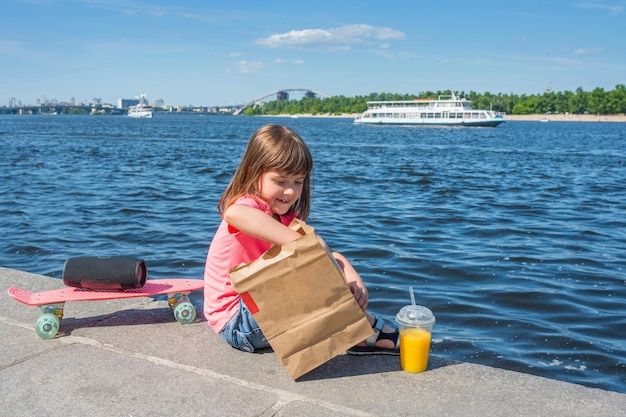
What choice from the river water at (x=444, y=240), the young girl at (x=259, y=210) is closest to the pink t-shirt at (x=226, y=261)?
the young girl at (x=259, y=210)

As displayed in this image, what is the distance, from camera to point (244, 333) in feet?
9.53

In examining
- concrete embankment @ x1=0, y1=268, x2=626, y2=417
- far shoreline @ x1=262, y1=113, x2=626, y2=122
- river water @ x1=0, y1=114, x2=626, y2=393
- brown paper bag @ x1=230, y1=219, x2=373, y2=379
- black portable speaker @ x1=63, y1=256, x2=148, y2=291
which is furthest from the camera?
far shoreline @ x1=262, y1=113, x2=626, y2=122

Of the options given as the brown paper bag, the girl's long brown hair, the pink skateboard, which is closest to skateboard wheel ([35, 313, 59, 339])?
the pink skateboard

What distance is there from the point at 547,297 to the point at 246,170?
4.06 m

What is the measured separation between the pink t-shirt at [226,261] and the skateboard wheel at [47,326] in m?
0.75

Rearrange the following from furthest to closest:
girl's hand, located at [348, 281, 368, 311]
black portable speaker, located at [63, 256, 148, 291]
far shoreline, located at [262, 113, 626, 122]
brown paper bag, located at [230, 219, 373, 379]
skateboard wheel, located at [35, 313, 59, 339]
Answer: far shoreline, located at [262, 113, 626, 122], black portable speaker, located at [63, 256, 148, 291], skateboard wheel, located at [35, 313, 59, 339], girl's hand, located at [348, 281, 368, 311], brown paper bag, located at [230, 219, 373, 379]

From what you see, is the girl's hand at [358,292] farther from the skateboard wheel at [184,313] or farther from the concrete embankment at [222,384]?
the skateboard wheel at [184,313]

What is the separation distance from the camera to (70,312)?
3.54 m

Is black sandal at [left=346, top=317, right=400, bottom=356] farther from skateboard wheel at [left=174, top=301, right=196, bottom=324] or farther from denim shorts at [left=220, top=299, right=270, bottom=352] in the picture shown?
skateboard wheel at [left=174, top=301, right=196, bottom=324]

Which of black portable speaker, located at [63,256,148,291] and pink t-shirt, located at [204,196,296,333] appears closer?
pink t-shirt, located at [204,196,296,333]

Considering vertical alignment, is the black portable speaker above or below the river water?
above

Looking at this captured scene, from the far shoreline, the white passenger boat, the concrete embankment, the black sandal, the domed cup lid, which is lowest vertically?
the concrete embankment

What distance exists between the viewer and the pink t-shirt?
295cm

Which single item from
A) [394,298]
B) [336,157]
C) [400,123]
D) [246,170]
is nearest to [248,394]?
[246,170]
